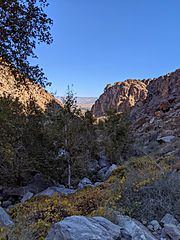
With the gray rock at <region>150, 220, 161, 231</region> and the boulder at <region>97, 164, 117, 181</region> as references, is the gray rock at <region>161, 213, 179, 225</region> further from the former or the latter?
the boulder at <region>97, 164, 117, 181</region>

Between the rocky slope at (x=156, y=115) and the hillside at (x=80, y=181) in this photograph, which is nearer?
the hillside at (x=80, y=181)

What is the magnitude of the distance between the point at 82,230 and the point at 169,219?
8.43 feet

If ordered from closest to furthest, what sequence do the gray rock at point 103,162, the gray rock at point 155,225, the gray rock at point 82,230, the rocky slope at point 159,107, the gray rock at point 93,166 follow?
the gray rock at point 82,230 → the gray rock at point 155,225 → the gray rock at point 93,166 → the gray rock at point 103,162 → the rocky slope at point 159,107

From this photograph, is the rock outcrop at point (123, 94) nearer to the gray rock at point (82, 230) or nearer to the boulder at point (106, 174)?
the boulder at point (106, 174)

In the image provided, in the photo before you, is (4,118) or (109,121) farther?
(109,121)

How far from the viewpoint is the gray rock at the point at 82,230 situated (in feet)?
12.6

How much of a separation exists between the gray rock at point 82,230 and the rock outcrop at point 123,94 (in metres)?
105

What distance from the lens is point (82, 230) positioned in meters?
4.00

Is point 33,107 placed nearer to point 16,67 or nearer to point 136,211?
point 16,67

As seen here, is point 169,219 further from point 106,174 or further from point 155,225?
point 106,174

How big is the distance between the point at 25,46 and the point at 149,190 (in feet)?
17.8

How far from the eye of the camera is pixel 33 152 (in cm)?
1661

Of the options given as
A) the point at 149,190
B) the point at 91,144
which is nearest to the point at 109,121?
the point at 91,144

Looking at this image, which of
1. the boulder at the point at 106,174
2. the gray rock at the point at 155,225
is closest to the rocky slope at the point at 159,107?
the boulder at the point at 106,174
